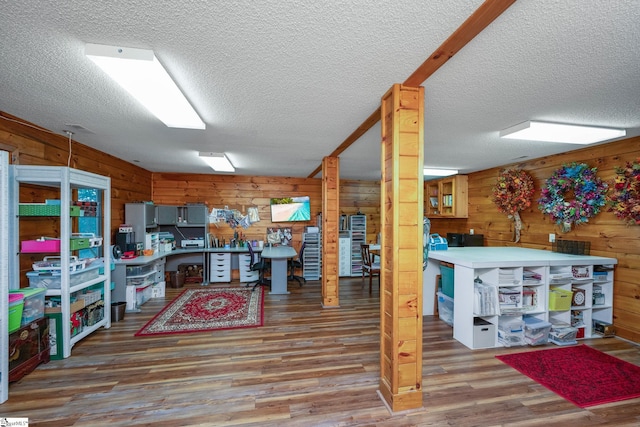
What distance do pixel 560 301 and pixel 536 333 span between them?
1.64 ft

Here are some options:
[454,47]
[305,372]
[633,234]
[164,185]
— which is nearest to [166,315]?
[305,372]

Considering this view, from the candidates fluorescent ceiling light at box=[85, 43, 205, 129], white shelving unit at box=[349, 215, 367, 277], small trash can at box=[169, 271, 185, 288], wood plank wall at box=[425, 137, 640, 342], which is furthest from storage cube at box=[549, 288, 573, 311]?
small trash can at box=[169, 271, 185, 288]

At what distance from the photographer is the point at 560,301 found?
314cm

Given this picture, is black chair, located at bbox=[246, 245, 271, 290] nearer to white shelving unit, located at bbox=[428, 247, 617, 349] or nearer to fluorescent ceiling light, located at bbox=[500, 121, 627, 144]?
white shelving unit, located at bbox=[428, 247, 617, 349]

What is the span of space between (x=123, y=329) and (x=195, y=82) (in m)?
3.24

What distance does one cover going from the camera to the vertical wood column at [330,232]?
420 centimetres

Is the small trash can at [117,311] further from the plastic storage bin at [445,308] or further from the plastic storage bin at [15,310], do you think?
the plastic storage bin at [445,308]

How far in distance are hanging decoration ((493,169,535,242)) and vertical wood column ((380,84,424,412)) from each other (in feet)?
A: 10.7

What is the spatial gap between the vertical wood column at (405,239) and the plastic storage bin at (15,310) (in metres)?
3.04

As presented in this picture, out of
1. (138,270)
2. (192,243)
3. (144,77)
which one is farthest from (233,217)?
(144,77)

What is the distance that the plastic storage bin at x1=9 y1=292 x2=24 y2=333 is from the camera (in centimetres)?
222

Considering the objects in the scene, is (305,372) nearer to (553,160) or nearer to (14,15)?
(14,15)

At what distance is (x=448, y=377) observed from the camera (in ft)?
7.99

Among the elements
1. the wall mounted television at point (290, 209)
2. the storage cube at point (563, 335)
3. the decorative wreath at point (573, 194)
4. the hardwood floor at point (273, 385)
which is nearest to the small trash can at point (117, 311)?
the hardwood floor at point (273, 385)
